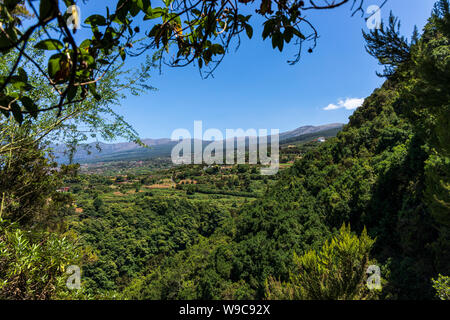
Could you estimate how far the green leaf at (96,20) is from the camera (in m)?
0.69

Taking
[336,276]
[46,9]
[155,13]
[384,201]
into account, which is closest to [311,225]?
[384,201]

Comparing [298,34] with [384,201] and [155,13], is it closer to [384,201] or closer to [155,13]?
[155,13]

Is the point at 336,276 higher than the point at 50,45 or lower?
lower

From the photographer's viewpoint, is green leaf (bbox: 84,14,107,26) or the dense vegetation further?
the dense vegetation

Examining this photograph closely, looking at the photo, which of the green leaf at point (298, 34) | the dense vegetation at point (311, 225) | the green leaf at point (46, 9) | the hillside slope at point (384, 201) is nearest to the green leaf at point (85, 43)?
the green leaf at point (46, 9)

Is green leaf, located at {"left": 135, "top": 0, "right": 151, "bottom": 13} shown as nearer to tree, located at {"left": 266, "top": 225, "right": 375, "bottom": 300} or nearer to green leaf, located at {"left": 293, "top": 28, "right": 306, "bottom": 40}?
green leaf, located at {"left": 293, "top": 28, "right": 306, "bottom": 40}

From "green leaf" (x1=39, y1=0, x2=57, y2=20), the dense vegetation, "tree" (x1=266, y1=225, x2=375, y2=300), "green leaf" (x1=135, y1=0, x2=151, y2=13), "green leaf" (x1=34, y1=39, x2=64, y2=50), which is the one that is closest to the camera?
"green leaf" (x1=39, y1=0, x2=57, y2=20)

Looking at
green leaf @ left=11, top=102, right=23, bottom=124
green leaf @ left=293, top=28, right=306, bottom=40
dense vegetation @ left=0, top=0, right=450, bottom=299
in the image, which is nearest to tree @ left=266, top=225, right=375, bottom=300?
dense vegetation @ left=0, top=0, right=450, bottom=299

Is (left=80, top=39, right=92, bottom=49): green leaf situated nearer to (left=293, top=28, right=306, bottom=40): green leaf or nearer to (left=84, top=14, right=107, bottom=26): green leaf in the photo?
(left=84, top=14, right=107, bottom=26): green leaf

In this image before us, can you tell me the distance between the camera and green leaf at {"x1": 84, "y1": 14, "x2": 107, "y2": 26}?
2.27ft

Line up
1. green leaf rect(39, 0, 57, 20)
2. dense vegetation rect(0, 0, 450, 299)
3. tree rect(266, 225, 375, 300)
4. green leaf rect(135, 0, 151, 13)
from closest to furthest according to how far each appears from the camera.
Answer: green leaf rect(39, 0, 57, 20)
green leaf rect(135, 0, 151, 13)
dense vegetation rect(0, 0, 450, 299)
tree rect(266, 225, 375, 300)

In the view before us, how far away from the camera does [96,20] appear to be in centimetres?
70

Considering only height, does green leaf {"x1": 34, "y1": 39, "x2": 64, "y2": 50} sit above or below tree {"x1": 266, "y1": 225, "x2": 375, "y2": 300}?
above
